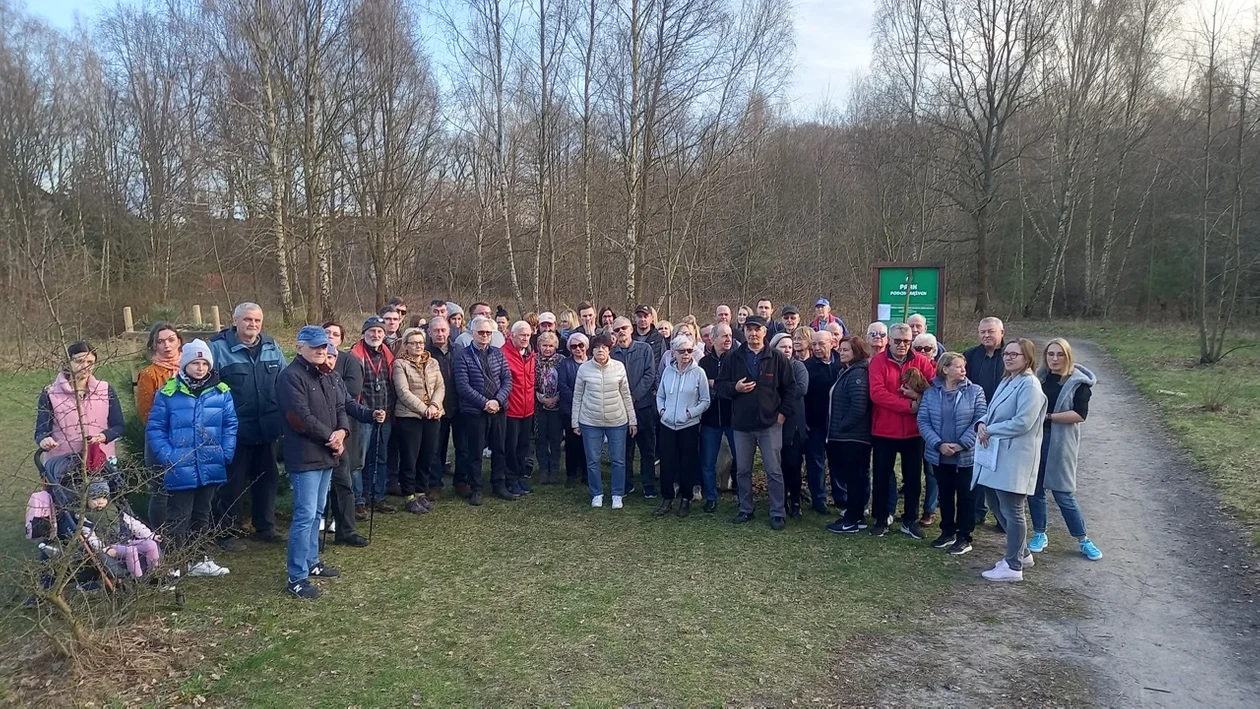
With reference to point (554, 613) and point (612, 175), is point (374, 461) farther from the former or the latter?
point (612, 175)

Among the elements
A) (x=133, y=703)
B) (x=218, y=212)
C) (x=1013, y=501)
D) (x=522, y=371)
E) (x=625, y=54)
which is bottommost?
(x=133, y=703)

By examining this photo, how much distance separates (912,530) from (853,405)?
119cm

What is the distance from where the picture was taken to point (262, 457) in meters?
6.20

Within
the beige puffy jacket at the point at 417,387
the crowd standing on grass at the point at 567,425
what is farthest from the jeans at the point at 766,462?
the beige puffy jacket at the point at 417,387

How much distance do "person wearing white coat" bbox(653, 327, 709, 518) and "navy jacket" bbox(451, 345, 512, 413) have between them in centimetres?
160

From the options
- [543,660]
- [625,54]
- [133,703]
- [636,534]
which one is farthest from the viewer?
[625,54]

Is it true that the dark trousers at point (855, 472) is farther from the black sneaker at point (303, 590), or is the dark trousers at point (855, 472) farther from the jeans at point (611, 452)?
the black sneaker at point (303, 590)

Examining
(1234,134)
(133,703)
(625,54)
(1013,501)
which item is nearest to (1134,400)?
(1013,501)

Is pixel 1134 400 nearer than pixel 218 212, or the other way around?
pixel 1134 400

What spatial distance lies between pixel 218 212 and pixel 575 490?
2166cm

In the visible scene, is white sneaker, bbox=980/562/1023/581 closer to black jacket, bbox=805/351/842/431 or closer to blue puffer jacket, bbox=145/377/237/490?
black jacket, bbox=805/351/842/431

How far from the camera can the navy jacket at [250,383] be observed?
5828mm

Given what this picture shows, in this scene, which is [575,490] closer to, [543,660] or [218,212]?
[543,660]

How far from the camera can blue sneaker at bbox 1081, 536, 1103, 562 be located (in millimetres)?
5887
